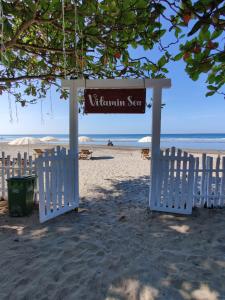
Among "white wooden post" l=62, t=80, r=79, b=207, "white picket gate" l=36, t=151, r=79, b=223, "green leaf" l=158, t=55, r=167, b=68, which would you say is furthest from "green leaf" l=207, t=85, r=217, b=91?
"white picket gate" l=36, t=151, r=79, b=223

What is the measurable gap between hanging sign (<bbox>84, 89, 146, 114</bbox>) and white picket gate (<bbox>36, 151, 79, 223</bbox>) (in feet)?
4.40

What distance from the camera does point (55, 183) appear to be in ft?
17.8

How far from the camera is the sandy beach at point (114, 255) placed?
289 centimetres

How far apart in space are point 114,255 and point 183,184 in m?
2.68

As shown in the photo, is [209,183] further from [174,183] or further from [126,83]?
[126,83]

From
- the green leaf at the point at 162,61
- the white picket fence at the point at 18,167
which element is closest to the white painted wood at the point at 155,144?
the green leaf at the point at 162,61

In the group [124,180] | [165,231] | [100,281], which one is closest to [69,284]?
[100,281]

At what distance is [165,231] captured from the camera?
4785 mm

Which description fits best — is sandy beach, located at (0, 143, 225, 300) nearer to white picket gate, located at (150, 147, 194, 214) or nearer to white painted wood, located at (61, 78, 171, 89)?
white picket gate, located at (150, 147, 194, 214)

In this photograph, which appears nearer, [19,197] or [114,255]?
[114,255]

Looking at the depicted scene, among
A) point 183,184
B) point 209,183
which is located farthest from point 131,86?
point 209,183

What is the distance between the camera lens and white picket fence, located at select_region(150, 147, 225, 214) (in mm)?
5598

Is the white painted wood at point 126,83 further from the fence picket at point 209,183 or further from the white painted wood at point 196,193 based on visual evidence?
the white painted wood at point 196,193

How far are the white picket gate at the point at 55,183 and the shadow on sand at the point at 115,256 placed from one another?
10.2 inches
